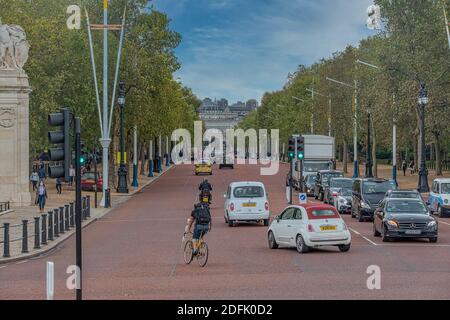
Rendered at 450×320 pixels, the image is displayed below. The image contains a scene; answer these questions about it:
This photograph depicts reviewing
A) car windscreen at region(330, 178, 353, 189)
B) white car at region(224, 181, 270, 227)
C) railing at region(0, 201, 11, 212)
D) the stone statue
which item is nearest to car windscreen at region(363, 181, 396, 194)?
white car at region(224, 181, 270, 227)

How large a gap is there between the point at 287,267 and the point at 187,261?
2.64 m

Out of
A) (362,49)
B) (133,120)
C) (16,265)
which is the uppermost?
(362,49)

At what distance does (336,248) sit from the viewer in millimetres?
27391

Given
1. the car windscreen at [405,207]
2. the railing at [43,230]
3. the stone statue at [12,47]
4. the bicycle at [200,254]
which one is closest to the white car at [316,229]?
the bicycle at [200,254]

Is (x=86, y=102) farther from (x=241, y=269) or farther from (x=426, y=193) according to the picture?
(x=241, y=269)

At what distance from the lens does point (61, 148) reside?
15445mm

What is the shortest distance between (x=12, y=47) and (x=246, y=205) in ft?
58.3

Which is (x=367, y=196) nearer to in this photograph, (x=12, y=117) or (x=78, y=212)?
(x=12, y=117)

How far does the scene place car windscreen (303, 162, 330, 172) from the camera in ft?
216

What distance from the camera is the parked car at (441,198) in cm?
4034

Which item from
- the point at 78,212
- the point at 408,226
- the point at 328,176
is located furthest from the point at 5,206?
the point at 78,212

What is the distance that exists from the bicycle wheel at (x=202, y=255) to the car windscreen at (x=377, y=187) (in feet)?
56.1

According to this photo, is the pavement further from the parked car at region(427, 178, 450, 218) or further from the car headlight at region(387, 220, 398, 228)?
the parked car at region(427, 178, 450, 218)
